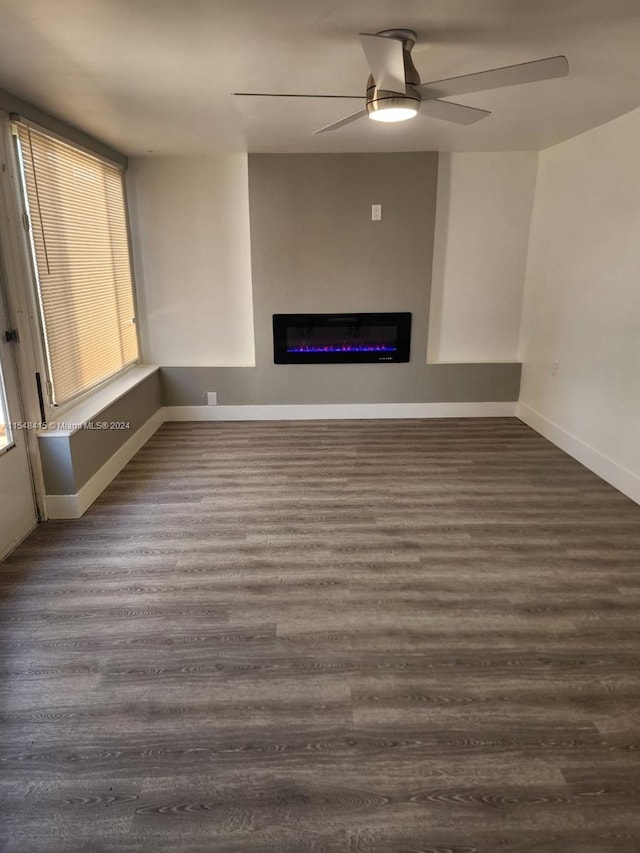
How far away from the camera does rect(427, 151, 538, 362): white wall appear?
4812 mm

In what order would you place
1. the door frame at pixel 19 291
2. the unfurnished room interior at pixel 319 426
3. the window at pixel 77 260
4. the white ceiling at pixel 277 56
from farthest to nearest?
the window at pixel 77 260
the door frame at pixel 19 291
the white ceiling at pixel 277 56
the unfurnished room interior at pixel 319 426

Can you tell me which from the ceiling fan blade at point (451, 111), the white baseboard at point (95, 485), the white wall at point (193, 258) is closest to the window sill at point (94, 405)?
the white baseboard at point (95, 485)

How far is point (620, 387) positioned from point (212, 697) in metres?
3.21

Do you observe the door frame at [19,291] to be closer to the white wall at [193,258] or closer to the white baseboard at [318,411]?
the white wall at [193,258]

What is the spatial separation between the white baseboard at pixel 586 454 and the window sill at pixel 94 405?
3502mm

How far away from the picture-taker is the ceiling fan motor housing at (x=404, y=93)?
2.15 meters

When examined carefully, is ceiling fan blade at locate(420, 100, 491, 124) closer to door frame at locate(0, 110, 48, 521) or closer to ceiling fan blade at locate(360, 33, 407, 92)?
ceiling fan blade at locate(360, 33, 407, 92)

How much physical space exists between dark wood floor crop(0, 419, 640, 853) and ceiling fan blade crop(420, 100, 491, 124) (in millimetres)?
2160

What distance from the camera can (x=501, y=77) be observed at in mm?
2113

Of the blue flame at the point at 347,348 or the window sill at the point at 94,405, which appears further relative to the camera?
the blue flame at the point at 347,348

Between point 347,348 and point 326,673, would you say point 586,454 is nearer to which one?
point 347,348

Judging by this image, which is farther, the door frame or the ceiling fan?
the door frame

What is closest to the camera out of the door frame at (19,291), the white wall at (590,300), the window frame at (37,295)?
the door frame at (19,291)

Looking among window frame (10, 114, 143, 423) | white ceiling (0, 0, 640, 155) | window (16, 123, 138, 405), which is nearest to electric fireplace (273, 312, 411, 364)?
window (16, 123, 138, 405)
